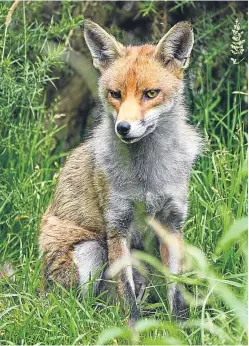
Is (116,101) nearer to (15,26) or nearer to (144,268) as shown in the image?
(144,268)

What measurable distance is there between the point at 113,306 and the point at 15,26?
129 inches

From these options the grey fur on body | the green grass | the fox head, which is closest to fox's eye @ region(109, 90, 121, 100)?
the fox head

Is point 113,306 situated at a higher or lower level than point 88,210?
lower

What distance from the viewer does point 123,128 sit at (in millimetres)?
4914

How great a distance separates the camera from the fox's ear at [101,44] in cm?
546

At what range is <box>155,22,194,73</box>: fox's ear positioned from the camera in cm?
527

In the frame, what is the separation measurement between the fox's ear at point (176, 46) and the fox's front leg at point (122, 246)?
3.38 feet

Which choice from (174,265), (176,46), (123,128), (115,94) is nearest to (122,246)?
(174,265)

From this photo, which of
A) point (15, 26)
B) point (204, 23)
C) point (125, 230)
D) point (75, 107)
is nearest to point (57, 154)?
point (75, 107)

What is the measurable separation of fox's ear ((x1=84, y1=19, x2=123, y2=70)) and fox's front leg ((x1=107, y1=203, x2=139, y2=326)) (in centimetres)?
104

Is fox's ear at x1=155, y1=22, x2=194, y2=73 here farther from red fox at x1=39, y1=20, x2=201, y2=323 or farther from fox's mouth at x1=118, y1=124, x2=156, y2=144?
fox's mouth at x1=118, y1=124, x2=156, y2=144

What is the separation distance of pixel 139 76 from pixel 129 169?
0.68m

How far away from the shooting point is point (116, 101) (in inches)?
205

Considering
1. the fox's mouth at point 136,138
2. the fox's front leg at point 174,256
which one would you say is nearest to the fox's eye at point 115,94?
the fox's mouth at point 136,138
